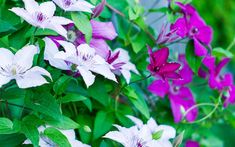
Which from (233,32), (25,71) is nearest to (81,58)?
(25,71)

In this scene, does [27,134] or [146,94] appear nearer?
[27,134]

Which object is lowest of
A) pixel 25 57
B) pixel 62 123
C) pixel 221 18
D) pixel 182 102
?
pixel 221 18

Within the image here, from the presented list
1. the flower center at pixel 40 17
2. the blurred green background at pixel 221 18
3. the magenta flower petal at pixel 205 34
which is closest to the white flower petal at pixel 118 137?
the flower center at pixel 40 17

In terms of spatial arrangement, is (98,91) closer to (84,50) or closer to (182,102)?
(84,50)

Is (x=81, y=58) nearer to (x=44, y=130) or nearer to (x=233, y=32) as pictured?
(x=44, y=130)

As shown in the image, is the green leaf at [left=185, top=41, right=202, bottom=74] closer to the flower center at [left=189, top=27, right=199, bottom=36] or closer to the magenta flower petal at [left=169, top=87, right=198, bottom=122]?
the flower center at [left=189, top=27, right=199, bottom=36]

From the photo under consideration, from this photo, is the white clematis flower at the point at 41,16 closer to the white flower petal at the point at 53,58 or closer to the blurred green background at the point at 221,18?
the white flower petal at the point at 53,58

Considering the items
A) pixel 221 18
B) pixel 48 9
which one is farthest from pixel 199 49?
pixel 221 18

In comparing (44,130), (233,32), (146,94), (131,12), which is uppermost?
(131,12)
